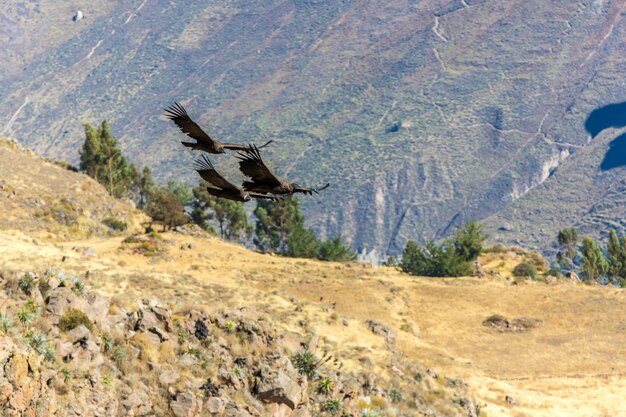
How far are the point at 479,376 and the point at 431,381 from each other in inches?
346

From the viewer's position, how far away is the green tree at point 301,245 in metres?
102

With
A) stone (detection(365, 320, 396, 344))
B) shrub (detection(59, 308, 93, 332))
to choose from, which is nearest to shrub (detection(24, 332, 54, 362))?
shrub (detection(59, 308, 93, 332))

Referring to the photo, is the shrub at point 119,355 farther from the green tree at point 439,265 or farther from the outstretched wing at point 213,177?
the green tree at point 439,265

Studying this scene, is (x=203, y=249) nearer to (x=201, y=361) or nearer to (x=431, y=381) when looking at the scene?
(x=431, y=381)

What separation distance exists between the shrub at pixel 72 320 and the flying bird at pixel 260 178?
644 inches

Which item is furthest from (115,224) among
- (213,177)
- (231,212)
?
(213,177)

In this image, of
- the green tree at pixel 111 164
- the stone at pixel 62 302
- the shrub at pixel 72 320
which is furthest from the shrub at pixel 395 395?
the green tree at pixel 111 164

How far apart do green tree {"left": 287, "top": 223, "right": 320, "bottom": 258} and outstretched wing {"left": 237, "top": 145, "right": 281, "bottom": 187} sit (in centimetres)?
8929

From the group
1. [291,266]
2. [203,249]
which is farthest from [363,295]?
[203,249]

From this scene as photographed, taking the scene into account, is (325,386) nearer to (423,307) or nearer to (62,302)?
(62,302)

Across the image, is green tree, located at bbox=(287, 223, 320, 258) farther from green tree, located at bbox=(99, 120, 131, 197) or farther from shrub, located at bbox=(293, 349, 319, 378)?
shrub, located at bbox=(293, 349, 319, 378)

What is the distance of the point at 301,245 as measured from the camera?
338ft

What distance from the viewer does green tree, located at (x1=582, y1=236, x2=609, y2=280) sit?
385 feet

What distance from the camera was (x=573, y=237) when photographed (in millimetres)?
129875
